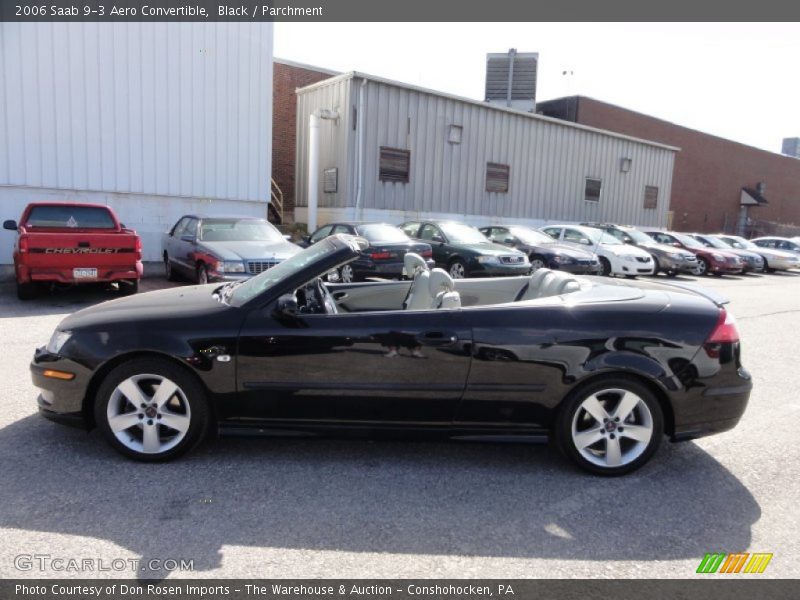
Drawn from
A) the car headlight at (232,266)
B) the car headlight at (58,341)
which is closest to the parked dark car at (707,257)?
the car headlight at (232,266)

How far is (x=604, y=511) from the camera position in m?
3.11

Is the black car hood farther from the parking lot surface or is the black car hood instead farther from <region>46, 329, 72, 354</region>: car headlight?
the parking lot surface

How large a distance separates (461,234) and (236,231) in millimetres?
5075

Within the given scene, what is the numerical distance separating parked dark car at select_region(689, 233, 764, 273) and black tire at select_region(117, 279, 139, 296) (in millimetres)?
18103

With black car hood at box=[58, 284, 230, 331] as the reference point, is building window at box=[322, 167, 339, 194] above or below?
above

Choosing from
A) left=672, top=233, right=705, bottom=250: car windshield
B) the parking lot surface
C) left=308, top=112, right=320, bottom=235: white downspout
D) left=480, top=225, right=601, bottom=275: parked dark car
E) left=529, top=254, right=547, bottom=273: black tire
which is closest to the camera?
the parking lot surface

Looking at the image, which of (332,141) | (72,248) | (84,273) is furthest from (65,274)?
(332,141)

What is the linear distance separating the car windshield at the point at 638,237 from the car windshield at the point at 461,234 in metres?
6.87

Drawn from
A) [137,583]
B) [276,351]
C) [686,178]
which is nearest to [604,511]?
[276,351]

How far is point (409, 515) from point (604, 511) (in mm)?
1032

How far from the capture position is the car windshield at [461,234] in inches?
514

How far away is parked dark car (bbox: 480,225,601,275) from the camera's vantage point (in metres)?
14.0

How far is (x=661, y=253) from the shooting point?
17.3 metres

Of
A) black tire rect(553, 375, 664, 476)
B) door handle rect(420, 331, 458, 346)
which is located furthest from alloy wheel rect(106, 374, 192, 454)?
black tire rect(553, 375, 664, 476)
